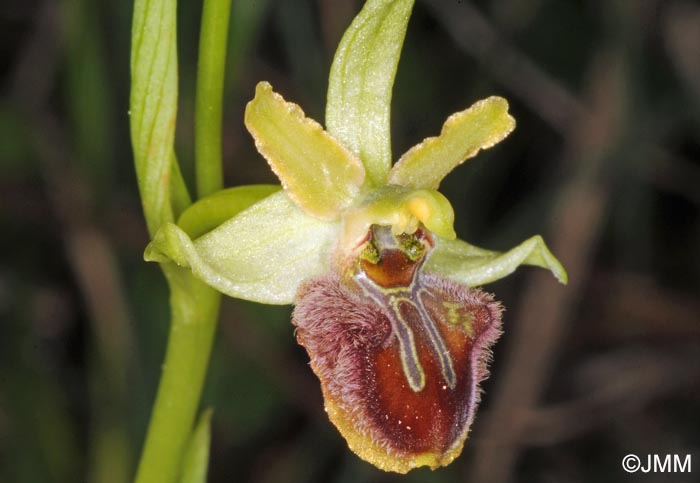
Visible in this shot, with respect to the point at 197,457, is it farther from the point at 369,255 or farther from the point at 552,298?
the point at 552,298

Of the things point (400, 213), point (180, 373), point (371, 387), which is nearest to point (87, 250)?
point (180, 373)

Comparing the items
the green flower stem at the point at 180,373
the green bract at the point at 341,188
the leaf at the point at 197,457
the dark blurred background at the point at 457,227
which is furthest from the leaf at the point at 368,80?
the dark blurred background at the point at 457,227

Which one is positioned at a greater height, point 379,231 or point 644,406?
point 379,231

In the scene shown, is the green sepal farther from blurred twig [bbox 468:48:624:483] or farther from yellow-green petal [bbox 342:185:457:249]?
blurred twig [bbox 468:48:624:483]

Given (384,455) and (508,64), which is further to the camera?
(508,64)

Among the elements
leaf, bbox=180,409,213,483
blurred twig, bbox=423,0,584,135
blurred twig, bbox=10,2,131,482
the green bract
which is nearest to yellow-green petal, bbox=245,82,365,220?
the green bract

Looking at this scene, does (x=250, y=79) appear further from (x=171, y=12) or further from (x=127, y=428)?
(x=171, y=12)

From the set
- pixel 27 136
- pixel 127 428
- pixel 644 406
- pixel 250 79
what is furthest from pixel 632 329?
pixel 27 136
